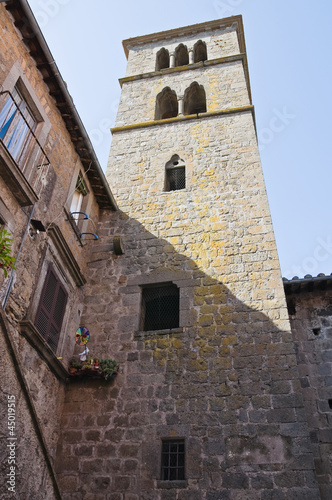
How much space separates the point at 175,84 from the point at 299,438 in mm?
11370

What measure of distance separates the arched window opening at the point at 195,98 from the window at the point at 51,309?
8323mm

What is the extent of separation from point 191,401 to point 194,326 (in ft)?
4.39

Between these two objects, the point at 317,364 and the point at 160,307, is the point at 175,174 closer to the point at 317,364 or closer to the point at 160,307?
the point at 160,307

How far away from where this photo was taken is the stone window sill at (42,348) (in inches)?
249


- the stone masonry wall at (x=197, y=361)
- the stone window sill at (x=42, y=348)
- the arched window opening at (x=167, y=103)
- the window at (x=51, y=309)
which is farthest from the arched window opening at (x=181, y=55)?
the stone window sill at (x=42, y=348)

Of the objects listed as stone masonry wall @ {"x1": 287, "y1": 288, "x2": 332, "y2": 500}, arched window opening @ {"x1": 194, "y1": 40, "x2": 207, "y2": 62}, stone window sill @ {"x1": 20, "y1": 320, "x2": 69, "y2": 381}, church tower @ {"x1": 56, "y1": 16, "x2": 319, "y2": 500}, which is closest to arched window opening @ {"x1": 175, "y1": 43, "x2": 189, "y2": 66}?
arched window opening @ {"x1": 194, "y1": 40, "x2": 207, "y2": 62}

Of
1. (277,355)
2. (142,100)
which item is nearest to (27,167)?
(277,355)

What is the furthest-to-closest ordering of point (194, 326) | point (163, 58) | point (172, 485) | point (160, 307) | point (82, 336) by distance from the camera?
point (163, 58) → point (160, 307) → point (82, 336) → point (194, 326) → point (172, 485)

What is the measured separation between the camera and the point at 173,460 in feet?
22.1

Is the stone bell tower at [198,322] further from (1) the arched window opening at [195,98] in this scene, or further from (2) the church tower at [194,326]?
(1) the arched window opening at [195,98]

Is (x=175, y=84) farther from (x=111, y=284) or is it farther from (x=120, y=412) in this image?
(x=120, y=412)

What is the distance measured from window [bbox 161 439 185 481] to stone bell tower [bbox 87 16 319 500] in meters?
0.02

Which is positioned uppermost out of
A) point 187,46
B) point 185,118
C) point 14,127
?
point 187,46

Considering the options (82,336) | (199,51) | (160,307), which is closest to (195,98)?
(199,51)
